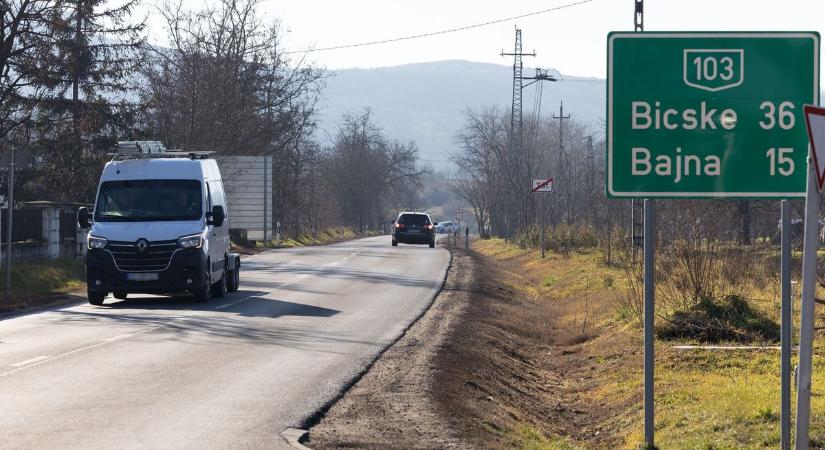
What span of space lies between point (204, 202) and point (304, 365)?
9.80 metres

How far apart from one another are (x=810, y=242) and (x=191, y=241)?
15908 millimetres

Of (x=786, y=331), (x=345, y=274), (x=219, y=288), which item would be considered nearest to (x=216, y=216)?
(x=219, y=288)

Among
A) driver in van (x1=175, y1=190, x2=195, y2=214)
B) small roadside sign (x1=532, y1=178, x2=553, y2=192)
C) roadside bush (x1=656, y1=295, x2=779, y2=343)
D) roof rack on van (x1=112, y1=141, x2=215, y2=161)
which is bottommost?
roadside bush (x1=656, y1=295, x2=779, y2=343)

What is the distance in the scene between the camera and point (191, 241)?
22109 millimetres

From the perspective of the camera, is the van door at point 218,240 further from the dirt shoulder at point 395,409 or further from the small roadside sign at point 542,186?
the small roadside sign at point 542,186

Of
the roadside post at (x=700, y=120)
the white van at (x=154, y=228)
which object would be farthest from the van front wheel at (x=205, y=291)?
the roadside post at (x=700, y=120)

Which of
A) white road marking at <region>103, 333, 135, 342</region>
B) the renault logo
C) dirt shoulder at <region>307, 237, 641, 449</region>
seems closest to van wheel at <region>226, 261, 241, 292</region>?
the renault logo

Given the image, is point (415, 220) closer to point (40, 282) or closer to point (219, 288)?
point (40, 282)

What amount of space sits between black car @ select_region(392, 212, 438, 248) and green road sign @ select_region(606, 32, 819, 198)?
4859 cm

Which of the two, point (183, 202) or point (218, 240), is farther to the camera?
point (218, 240)

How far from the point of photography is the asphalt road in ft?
30.8

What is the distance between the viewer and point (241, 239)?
188 feet

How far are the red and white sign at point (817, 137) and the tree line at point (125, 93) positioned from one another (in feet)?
64.3

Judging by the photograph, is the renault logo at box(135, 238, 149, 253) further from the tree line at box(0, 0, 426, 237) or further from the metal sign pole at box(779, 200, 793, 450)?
the metal sign pole at box(779, 200, 793, 450)
